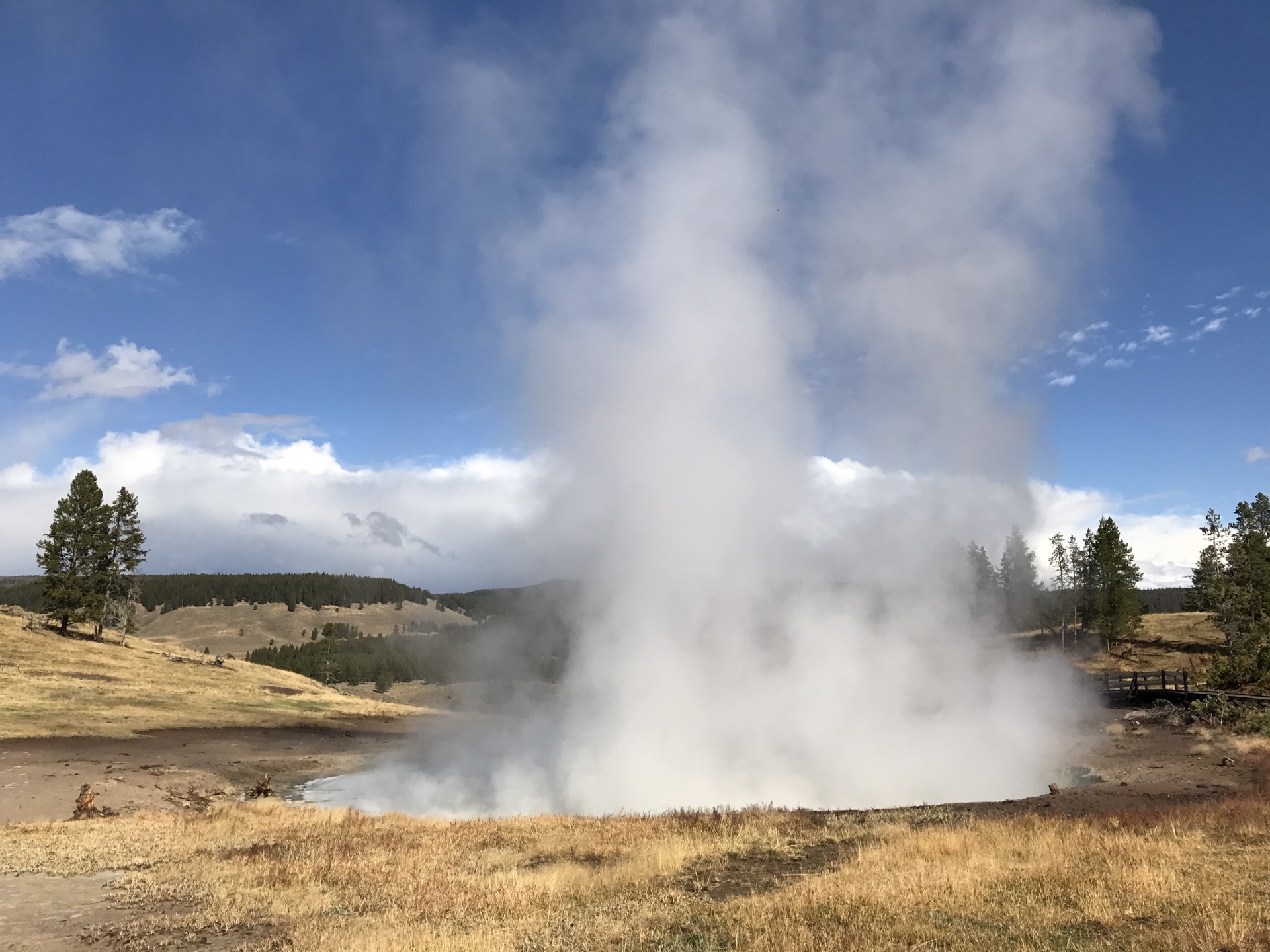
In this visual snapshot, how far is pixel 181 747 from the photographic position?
37.3 metres

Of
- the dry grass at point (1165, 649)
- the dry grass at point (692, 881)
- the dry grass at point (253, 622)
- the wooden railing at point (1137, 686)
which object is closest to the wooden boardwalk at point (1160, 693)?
the wooden railing at point (1137, 686)

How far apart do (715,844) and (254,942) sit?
9.88 m

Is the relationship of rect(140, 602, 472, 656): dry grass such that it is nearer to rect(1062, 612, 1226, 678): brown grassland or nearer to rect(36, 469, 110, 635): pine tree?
rect(36, 469, 110, 635): pine tree

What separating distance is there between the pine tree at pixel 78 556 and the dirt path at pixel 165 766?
31.0 m

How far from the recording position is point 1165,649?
7519cm

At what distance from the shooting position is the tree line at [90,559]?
213ft

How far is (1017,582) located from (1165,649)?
29.3 m

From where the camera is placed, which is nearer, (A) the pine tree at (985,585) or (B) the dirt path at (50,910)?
(B) the dirt path at (50,910)

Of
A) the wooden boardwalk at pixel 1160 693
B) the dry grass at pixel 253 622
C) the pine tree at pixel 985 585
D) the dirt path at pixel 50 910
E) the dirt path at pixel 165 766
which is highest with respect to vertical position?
the pine tree at pixel 985 585

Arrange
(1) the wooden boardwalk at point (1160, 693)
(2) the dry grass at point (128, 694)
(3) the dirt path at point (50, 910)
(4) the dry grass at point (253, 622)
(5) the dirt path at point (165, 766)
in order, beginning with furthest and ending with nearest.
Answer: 1. (4) the dry grass at point (253, 622)
2. (2) the dry grass at point (128, 694)
3. (1) the wooden boardwalk at point (1160, 693)
4. (5) the dirt path at point (165, 766)
5. (3) the dirt path at point (50, 910)

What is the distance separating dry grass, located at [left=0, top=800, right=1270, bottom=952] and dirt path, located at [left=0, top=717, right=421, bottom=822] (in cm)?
640

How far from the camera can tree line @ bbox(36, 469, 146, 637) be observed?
6500 cm

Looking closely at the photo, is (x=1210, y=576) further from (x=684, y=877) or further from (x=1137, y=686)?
(x=684, y=877)

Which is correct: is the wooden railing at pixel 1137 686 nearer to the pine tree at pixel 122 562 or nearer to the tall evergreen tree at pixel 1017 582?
the tall evergreen tree at pixel 1017 582
